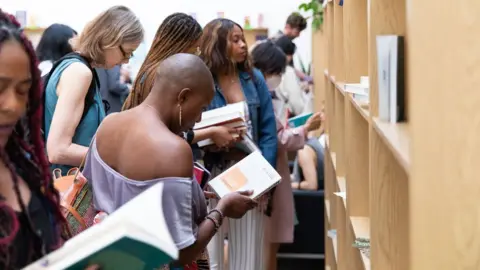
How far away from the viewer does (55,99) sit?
2781 mm

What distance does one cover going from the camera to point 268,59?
4773 mm

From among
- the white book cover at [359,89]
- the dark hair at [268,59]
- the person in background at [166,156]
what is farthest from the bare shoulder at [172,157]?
the dark hair at [268,59]

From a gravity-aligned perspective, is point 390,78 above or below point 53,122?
above

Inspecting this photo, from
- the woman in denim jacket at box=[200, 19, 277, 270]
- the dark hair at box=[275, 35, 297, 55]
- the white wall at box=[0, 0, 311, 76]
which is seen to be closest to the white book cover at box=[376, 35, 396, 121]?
the woman in denim jacket at box=[200, 19, 277, 270]

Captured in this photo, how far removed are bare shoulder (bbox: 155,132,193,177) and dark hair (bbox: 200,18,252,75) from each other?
6.04 feet

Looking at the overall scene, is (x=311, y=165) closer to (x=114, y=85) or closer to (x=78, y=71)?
(x=114, y=85)

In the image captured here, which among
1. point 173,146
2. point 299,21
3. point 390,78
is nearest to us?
point 390,78

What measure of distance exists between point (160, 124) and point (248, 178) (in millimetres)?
943

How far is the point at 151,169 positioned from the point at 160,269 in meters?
0.32

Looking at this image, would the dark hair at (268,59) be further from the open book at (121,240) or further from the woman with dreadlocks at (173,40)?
the open book at (121,240)

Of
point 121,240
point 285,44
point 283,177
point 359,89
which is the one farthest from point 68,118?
point 285,44

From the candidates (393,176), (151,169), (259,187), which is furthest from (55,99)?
(393,176)

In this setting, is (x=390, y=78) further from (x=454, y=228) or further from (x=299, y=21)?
(x=299, y=21)

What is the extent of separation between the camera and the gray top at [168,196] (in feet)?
6.30
